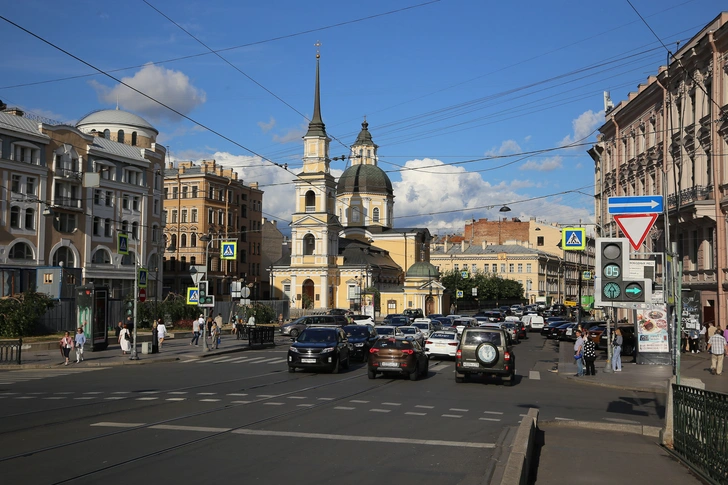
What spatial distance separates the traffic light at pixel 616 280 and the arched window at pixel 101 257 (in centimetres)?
5632

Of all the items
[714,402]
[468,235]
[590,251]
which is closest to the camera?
[714,402]

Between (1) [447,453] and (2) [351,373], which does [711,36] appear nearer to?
(2) [351,373]

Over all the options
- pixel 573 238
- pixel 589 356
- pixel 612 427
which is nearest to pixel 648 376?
pixel 589 356

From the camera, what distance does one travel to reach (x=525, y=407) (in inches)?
701

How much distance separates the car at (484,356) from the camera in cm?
2308

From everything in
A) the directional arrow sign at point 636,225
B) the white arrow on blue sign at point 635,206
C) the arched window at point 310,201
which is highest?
the arched window at point 310,201

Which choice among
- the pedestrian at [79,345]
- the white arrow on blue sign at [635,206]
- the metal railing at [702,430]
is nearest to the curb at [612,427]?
the metal railing at [702,430]

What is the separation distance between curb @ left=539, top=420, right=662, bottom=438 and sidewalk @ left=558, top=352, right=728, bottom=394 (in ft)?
29.5

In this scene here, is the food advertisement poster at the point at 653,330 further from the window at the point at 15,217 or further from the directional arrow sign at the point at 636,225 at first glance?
the window at the point at 15,217

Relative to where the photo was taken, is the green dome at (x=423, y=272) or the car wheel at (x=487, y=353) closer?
the car wheel at (x=487, y=353)

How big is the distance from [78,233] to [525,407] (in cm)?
5079

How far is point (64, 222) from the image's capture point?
5900cm

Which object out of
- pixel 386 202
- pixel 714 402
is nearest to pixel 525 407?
pixel 714 402

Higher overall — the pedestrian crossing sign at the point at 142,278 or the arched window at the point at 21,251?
the arched window at the point at 21,251
